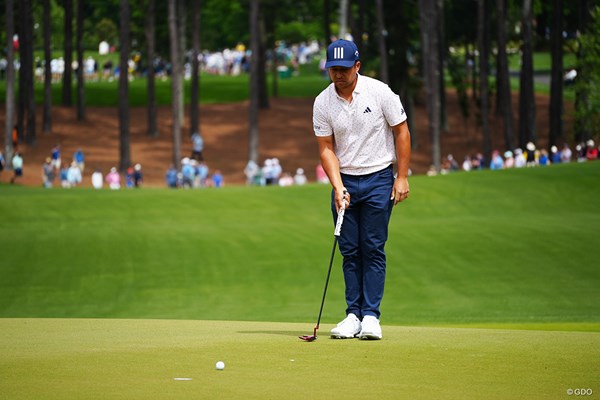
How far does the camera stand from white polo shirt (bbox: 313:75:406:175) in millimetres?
9523

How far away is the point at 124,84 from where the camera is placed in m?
63.1

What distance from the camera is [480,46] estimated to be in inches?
2643

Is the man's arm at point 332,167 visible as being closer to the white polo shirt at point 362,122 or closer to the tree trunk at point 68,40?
the white polo shirt at point 362,122

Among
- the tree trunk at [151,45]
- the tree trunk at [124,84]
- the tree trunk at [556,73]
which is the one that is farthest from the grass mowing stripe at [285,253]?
the tree trunk at [151,45]

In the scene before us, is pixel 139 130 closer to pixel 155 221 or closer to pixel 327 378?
pixel 155 221

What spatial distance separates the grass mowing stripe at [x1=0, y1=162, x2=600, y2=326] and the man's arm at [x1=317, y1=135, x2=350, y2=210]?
11253 millimetres

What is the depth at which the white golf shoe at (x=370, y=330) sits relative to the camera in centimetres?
911

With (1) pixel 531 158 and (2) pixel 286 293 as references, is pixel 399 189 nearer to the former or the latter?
(2) pixel 286 293

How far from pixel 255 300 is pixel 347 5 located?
50557 millimetres

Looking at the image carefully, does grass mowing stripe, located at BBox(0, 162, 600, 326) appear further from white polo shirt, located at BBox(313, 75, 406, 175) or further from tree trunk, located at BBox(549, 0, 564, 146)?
tree trunk, located at BBox(549, 0, 564, 146)

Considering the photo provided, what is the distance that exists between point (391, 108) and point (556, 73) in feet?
188

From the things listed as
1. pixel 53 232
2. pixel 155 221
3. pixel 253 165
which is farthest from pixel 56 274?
pixel 253 165

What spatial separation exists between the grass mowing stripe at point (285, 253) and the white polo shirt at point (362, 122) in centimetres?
1114

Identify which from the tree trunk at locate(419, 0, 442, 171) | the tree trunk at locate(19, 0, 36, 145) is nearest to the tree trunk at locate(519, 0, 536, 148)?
the tree trunk at locate(419, 0, 442, 171)
